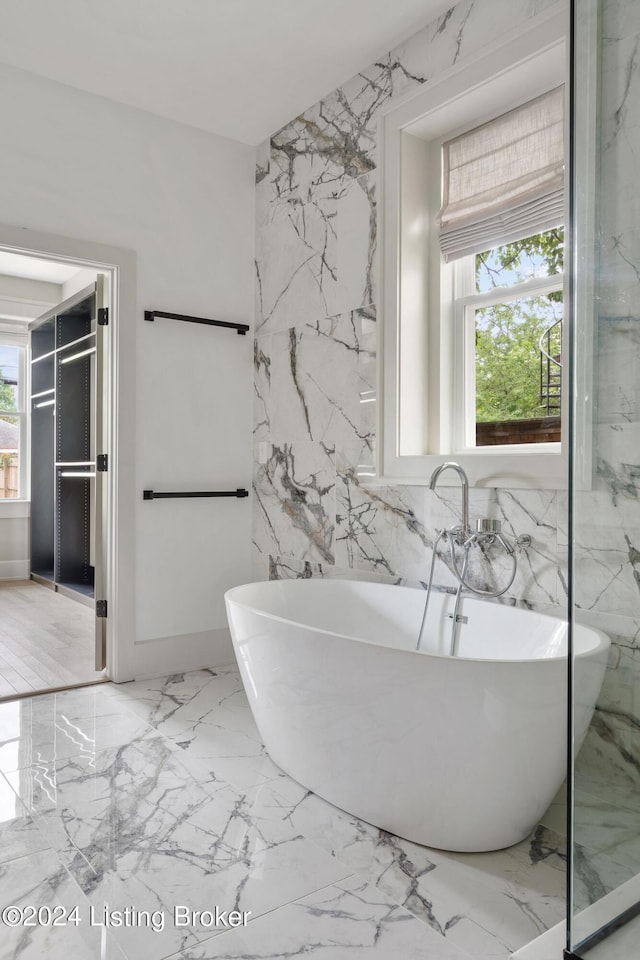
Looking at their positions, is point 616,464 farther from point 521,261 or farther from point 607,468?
point 521,261

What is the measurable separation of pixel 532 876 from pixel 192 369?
261cm

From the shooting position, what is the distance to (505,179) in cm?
257

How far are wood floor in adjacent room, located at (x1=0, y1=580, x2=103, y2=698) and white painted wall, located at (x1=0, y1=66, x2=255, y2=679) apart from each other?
0.39 metres

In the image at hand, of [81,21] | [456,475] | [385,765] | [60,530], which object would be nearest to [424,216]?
[456,475]

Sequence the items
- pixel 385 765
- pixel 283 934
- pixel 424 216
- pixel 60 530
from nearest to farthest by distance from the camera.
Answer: pixel 283 934 → pixel 385 765 → pixel 424 216 → pixel 60 530

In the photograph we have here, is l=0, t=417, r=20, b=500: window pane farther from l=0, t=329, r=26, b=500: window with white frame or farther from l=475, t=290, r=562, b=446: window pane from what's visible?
l=475, t=290, r=562, b=446: window pane

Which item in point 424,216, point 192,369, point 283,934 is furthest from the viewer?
point 192,369

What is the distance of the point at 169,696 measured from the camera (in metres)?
3.01

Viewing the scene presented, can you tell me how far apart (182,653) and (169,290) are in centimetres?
179

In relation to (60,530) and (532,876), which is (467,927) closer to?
(532,876)

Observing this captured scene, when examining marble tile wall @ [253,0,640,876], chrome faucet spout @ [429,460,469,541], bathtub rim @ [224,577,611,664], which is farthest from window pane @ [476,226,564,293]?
bathtub rim @ [224,577,611,664]

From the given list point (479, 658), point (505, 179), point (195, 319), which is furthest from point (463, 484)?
point (195, 319)

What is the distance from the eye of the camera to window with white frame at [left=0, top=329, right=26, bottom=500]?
19.4 ft

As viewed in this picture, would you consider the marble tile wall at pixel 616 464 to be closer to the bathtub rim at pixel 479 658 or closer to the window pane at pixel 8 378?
the bathtub rim at pixel 479 658
